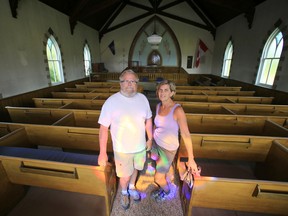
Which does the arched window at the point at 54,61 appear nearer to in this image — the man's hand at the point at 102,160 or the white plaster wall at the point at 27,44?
the white plaster wall at the point at 27,44

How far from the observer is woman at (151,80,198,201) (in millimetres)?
1316

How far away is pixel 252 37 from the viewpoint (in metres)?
5.89

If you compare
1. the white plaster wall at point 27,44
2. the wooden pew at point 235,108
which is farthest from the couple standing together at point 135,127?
the white plaster wall at point 27,44

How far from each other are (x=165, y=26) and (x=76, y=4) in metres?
6.04

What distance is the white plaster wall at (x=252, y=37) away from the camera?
4609 millimetres

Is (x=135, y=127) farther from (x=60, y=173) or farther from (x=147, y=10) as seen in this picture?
(x=147, y=10)

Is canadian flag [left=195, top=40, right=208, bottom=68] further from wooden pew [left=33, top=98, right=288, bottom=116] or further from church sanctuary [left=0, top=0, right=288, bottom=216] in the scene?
wooden pew [left=33, top=98, right=288, bottom=116]

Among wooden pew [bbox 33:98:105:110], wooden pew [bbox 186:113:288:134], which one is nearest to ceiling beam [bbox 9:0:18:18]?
wooden pew [bbox 33:98:105:110]

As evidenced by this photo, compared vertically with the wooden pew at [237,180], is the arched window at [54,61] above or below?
above

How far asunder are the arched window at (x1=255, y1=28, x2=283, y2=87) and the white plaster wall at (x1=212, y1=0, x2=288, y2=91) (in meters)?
0.18

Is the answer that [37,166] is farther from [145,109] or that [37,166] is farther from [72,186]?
[145,109]

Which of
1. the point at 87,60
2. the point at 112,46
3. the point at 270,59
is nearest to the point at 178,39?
the point at 112,46

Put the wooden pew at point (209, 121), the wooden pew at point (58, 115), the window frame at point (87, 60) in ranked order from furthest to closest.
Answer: the window frame at point (87, 60) < the wooden pew at point (58, 115) < the wooden pew at point (209, 121)

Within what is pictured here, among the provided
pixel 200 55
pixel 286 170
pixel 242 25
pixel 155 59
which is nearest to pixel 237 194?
pixel 286 170
